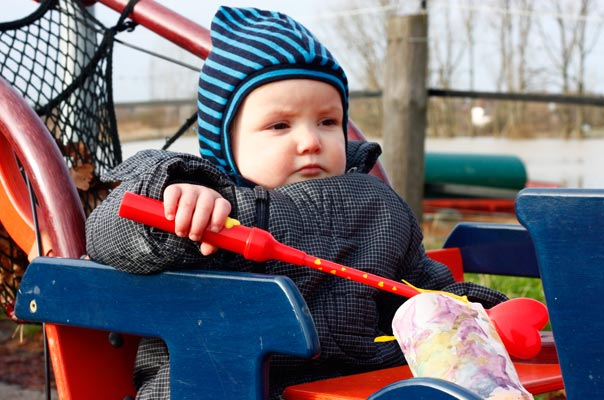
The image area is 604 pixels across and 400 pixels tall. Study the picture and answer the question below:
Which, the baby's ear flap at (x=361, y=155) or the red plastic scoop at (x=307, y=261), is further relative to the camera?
the baby's ear flap at (x=361, y=155)

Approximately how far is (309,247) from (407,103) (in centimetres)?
345

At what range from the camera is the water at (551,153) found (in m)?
8.30

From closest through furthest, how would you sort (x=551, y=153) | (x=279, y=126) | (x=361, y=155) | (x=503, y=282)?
1. (x=279, y=126)
2. (x=361, y=155)
3. (x=503, y=282)
4. (x=551, y=153)

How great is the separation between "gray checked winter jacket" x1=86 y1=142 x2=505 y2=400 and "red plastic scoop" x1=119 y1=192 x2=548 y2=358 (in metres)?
0.07

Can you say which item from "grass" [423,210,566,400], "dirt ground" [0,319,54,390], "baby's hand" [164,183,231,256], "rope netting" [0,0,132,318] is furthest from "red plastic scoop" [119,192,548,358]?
"dirt ground" [0,319,54,390]

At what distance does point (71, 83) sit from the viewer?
93.7 inches

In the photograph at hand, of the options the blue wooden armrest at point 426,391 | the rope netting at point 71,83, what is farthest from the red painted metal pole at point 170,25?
the blue wooden armrest at point 426,391

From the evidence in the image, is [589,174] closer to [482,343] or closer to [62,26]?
[62,26]

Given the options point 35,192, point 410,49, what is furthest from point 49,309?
point 410,49

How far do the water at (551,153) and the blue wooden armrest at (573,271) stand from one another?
688 centimetres

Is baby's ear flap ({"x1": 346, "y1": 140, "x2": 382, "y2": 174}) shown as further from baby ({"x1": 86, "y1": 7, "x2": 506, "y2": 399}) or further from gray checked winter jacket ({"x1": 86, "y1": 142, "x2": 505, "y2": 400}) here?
gray checked winter jacket ({"x1": 86, "y1": 142, "x2": 505, "y2": 400})

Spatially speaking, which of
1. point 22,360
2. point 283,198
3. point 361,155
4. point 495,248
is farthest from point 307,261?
point 22,360

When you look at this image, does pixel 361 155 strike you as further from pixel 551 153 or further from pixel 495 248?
pixel 551 153

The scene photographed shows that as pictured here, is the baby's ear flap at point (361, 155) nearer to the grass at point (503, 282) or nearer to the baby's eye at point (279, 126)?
the baby's eye at point (279, 126)
